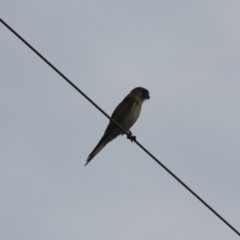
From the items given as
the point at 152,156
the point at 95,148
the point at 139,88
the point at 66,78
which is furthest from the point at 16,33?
the point at 139,88

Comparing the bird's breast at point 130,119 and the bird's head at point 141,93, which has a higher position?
the bird's head at point 141,93

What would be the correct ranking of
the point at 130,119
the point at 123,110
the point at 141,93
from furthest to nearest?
the point at 141,93 < the point at 123,110 < the point at 130,119

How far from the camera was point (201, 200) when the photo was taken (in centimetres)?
577

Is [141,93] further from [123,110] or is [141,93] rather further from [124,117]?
[124,117]

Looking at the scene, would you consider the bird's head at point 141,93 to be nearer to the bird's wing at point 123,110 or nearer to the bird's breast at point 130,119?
the bird's wing at point 123,110

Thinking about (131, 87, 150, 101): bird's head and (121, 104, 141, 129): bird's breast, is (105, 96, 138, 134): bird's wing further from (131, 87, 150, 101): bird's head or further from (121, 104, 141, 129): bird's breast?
(131, 87, 150, 101): bird's head

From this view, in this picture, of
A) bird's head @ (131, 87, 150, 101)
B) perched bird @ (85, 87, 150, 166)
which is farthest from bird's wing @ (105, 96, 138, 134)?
bird's head @ (131, 87, 150, 101)

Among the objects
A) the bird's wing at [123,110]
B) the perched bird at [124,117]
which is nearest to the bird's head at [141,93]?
the perched bird at [124,117]

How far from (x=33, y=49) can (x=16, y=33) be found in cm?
24

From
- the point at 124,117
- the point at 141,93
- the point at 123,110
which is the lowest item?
the point at 124,117

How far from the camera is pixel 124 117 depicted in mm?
10695

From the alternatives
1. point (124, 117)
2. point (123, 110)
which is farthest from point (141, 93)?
point (124, 117)

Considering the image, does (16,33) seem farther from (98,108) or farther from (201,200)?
(201,200)

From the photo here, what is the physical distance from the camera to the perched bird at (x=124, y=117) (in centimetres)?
1029
